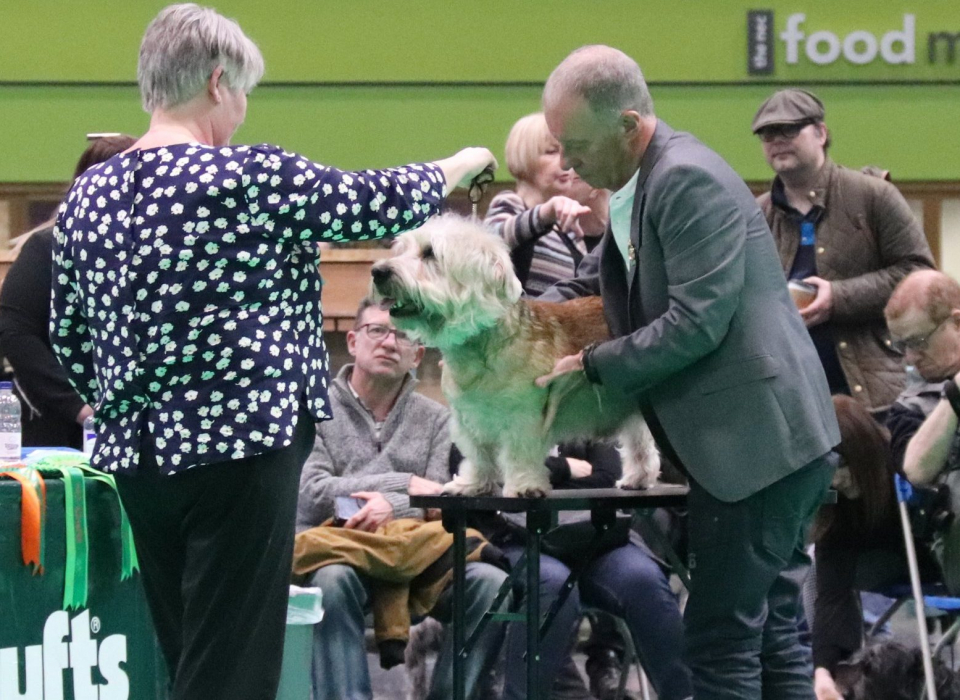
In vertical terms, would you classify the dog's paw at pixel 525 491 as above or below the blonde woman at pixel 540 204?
below

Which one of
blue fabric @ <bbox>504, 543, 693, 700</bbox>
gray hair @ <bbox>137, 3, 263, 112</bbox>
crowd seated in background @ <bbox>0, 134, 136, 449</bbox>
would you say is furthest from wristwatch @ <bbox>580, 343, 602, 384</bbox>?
crowd seated in background @ <bbox>0, 134, 136, 449</bbox>

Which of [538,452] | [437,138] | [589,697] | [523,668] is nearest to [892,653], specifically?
[589,697]

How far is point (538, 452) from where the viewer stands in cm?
336

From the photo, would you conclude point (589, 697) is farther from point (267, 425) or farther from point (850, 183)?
point (267, 425)

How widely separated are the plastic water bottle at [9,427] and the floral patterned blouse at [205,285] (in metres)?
1.05

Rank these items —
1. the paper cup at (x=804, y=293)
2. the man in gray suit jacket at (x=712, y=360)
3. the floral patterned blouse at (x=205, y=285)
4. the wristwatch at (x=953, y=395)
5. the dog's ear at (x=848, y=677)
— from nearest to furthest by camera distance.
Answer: the floral patterned blouse at (x=205, y=285)
the man in gray suit jacket at (x=712, y=360)
the wristwatch at (x=953, y=395)
the dog's ear at (x=848, y=677)
the paper cup at (x=804, y=293)

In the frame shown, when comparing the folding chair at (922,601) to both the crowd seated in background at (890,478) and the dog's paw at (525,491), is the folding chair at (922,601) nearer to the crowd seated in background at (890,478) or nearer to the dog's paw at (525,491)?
the crowd seated in background at (890,478)

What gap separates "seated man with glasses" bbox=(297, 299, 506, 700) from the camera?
4070 millimetres

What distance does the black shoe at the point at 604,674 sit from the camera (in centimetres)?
477

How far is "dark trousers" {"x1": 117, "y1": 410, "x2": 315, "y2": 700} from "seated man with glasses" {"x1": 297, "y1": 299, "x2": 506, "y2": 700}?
152 cm

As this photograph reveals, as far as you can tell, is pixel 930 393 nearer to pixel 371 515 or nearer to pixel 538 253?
pixel 538 253

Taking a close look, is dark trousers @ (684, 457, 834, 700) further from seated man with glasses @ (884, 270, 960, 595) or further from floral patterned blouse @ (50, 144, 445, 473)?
seated man with glasses @ (884, 270, 960, 595)

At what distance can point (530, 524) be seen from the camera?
3277 millimetres

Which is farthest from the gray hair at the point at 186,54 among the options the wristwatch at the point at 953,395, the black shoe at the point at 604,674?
the black shoe at the point at 604,674
